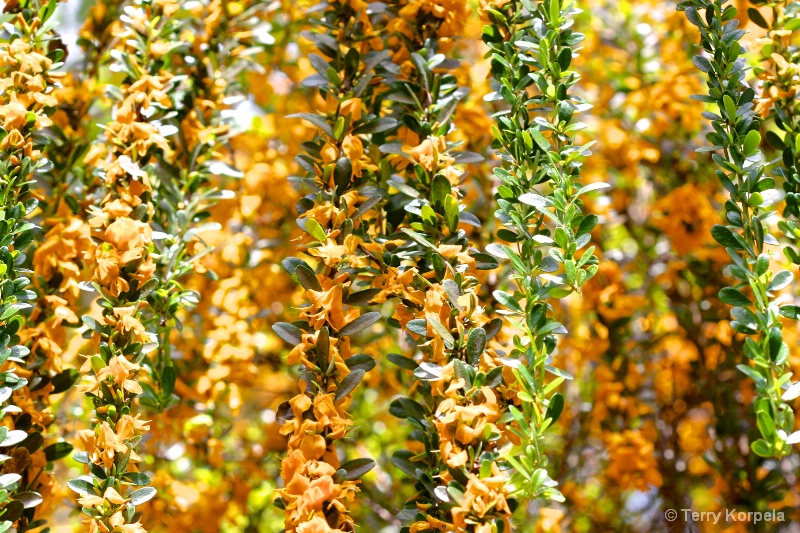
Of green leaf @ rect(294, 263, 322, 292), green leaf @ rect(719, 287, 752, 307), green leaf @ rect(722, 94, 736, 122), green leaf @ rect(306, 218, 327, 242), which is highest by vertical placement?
green leaf @ rect(722, 94, 736, 122)

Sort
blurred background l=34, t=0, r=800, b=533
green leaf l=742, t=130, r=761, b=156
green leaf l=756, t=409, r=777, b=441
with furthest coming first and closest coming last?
1. blurred background l=34, t=0, r=800, b=533
2. green leaf l=742, t=130, r=761, b=156
3. green leaf l=756, t=409, r=777, b=441

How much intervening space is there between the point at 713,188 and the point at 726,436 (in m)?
0.61

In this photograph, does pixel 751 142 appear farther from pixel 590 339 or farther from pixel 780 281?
pixel 590 339

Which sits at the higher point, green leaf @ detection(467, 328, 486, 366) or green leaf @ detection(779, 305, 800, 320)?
green leaf @ detection(467, 328, 486, 366)

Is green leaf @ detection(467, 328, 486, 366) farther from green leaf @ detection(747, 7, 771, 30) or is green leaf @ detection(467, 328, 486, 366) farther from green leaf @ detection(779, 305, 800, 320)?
green leaf @ detection(747, 7, 771, 30)

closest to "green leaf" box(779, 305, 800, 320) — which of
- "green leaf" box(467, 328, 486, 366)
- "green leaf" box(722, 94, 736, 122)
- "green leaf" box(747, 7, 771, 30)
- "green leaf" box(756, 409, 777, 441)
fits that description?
"green leaf" box(756, 409, 777, 441)

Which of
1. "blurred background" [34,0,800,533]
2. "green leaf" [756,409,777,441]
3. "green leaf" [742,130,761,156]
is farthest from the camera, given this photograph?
"blurred background" [34,0,800,533]

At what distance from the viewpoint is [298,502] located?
771 millimetres

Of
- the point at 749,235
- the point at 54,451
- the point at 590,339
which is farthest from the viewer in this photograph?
the point at 590,339

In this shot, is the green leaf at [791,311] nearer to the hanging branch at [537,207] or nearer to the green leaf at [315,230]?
the hanging branch at [537,207]

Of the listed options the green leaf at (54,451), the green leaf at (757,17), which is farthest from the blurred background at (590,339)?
the green leaf at (757,17)

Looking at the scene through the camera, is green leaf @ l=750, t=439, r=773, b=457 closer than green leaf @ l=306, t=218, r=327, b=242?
Yes

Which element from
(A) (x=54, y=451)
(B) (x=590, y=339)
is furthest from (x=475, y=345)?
(B) (x=590, y=339)

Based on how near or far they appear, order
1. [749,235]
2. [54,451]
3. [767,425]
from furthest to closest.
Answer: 1. [54,451]
2. [749,235]
3. [767,425]
